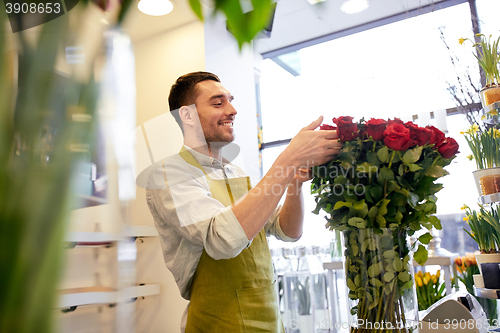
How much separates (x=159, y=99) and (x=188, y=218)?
1.31m

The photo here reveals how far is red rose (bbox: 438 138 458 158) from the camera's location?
0.76 metres

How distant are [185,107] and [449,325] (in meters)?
1.05

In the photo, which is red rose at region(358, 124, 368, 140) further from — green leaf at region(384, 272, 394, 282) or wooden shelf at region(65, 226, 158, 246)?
wooden shelf at region(65, 226, 158, 246)

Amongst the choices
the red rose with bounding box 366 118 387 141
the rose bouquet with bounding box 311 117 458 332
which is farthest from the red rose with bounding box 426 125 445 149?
the red rose with bounding box 366 118 387 141

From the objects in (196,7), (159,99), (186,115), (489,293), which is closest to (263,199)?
(186,115)

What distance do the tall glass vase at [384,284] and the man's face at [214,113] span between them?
683 millimetres

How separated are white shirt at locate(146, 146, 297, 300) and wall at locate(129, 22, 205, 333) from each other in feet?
2.56

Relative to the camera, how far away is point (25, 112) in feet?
0.54

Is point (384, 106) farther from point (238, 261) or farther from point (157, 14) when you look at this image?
point (238, 261)

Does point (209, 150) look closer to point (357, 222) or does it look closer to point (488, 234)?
point (357, 222)

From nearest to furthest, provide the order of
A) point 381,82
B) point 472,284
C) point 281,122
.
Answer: point 472,284
point 381,82
point 281,122

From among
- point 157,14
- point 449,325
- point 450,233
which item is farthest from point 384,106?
point 449,325

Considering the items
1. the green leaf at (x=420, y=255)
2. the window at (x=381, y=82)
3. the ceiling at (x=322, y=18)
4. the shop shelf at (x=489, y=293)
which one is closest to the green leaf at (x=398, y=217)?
the green leaf at (x=420, y=255)

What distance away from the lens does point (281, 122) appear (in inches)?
137
